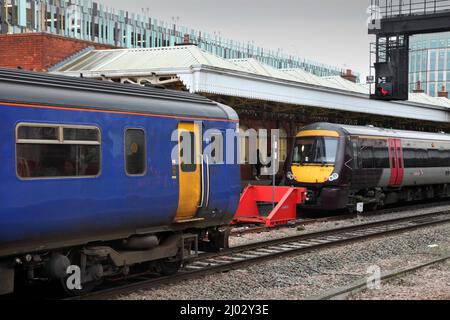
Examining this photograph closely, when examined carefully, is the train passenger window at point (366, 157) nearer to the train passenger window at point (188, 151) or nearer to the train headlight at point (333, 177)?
the train headlight at point (333, 177)

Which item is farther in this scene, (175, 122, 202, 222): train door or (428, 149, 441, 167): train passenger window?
(428, 149, 441, 167): train passenger window

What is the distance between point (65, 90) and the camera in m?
7.66

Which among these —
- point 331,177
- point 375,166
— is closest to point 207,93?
point 331,177

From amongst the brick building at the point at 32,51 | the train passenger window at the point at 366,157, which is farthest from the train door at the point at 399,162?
the brick building at the point at 32,51

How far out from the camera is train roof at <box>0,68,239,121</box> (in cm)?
709

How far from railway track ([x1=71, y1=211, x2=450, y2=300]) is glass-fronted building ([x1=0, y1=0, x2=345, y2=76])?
56.9 m

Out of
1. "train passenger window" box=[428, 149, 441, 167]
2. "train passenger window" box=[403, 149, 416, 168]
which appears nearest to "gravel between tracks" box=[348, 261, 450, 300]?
"train passenger window" box=[403, 149, 416, 168]

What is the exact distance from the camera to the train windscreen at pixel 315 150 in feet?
63.5

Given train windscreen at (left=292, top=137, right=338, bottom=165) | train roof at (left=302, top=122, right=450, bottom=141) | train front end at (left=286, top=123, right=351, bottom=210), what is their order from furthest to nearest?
1. train roof at (left=302, top=122, right=450, bottom=141)
2. train windscreen at (left=292, top=137, right=338, bottom=165)
3. train front end at (left=286, top=123, right=351, bottom=210)

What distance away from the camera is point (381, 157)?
21.2 m

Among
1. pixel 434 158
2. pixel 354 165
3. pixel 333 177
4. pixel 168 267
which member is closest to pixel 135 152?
pixel 168 267

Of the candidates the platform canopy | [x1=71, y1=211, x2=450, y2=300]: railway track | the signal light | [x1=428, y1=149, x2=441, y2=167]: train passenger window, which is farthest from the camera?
[x1=428, y1=149, x2=441, y2=167]: train passenger window

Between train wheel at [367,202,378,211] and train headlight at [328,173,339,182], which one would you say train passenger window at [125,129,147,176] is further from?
train wheel at [367,202,378,211]
